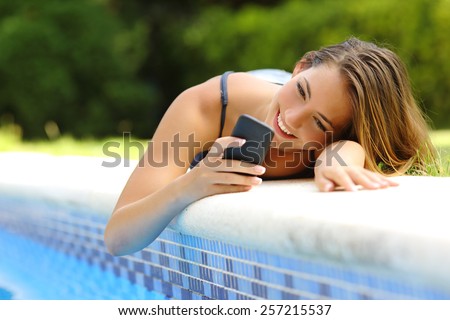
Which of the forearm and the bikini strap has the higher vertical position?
the bikini strap

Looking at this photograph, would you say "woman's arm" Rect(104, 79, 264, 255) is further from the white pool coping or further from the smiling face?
the smiling face

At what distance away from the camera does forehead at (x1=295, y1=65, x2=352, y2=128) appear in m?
2.85

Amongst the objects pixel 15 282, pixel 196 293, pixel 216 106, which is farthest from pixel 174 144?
pixel 15 282

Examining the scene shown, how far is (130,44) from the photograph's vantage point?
1662 centimetres

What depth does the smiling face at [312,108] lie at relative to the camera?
9.34 feet

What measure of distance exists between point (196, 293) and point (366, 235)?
1330 mm

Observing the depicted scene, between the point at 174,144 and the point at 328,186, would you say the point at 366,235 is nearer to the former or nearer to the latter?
the point at 328,186

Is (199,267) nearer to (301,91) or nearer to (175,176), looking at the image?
(175,176)

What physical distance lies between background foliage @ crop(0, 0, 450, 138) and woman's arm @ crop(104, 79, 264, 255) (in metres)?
8.94

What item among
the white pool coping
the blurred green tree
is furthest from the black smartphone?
the blurred green tree

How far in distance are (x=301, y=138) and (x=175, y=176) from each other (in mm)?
619

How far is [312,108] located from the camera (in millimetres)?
2836

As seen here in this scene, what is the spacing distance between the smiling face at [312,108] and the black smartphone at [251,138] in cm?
36

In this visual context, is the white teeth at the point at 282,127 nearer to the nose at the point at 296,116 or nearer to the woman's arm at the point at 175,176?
the nose at the point at 296,116
